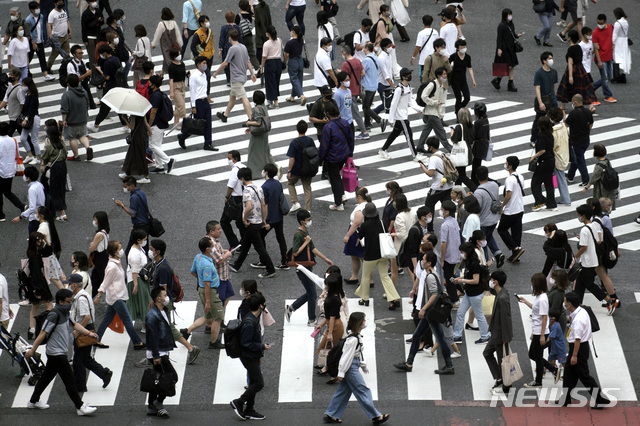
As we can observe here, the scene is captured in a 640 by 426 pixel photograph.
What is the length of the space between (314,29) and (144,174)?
9.80m

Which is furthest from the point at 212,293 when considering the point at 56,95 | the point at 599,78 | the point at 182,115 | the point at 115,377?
the point at 599,78

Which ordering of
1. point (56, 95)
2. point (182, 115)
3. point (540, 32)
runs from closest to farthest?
point (182, 115) < point (56, 95) < point (540, 32)

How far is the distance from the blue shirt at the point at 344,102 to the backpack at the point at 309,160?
2.39 meters

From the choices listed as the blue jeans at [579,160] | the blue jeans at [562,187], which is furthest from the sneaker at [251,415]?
the blue jeans at [579,160]

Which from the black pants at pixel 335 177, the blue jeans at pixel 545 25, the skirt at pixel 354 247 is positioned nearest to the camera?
the skirt at pixel 354 247

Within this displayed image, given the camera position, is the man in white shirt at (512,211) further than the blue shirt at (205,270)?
Yes

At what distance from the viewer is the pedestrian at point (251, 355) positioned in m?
13.0

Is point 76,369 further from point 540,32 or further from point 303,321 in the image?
point 540,32

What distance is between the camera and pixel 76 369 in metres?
13.7

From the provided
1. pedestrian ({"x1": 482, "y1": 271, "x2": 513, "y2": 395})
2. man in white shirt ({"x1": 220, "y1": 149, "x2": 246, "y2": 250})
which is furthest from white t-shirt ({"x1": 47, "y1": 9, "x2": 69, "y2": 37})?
pedestrian ({"x1": 482, "y1": 271, "x2": 513, "y2": 395})

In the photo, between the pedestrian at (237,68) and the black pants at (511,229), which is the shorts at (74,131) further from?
the black pants at (511,229)

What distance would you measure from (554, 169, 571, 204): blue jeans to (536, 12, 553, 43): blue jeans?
9292 mm

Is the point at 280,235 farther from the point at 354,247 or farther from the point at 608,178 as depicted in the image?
the point at 608,178

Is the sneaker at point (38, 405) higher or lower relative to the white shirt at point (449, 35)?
lower
